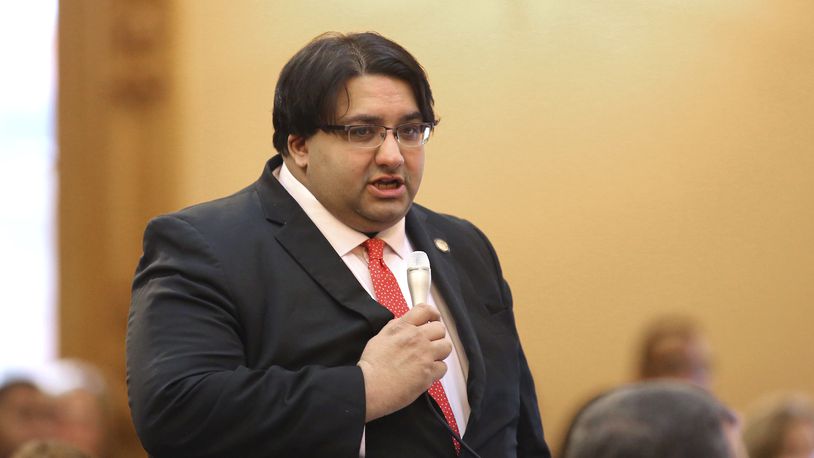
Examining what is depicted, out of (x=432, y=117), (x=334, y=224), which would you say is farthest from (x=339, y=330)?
(x=432, y=117)

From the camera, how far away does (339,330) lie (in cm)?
221

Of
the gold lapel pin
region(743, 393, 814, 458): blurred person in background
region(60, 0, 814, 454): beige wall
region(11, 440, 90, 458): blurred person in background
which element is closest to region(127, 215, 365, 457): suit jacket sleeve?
the gold lapel pin

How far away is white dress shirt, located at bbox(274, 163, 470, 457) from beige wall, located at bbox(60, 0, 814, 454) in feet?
8.95

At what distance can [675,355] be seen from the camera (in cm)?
473

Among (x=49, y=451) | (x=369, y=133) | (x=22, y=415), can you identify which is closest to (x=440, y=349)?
(x=369, y=133)

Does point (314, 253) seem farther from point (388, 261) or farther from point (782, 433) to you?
point (782, 433)

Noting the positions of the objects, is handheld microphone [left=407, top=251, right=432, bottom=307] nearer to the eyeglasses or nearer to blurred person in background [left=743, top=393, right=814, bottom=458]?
the eyeglasses

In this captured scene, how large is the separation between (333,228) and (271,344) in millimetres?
290

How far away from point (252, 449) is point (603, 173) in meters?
3.38

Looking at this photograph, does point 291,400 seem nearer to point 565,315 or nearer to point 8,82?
point 565,315

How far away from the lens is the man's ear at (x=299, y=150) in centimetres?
241

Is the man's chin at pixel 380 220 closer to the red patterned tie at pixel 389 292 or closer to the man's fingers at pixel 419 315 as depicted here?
the red patterned tie at pixel 389 292

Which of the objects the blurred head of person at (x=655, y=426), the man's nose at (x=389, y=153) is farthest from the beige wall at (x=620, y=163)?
the blurred head of person at (x=655, y=426)

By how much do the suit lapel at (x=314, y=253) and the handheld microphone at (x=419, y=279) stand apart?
0.23 ft
